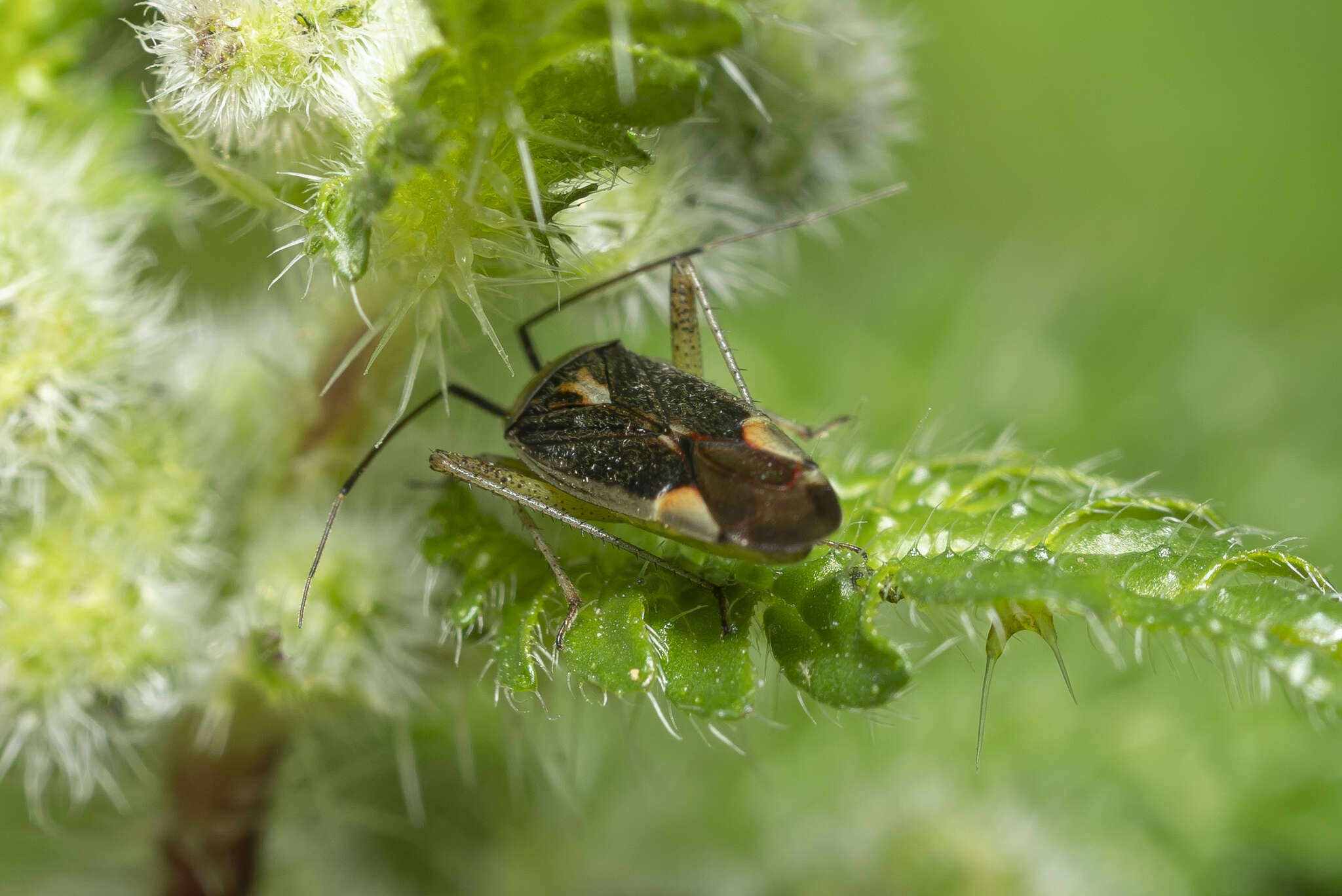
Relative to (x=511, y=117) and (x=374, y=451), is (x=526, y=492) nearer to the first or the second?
(x=374, y=451)

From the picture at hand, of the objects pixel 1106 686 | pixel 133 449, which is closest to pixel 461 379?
pixel 133 449

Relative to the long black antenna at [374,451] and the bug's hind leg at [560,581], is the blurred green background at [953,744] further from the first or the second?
the long black antenna at [374,451]

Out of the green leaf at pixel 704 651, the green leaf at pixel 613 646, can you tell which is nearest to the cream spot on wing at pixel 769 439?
the green leaf at pixel 704 651

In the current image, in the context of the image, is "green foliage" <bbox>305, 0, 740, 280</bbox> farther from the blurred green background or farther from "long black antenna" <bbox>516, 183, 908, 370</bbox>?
the blurred green background

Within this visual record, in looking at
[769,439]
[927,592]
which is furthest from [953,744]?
[927,592]

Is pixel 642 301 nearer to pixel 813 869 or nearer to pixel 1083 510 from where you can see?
pixel 1083 510

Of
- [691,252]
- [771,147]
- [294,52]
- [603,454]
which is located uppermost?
[294,52]

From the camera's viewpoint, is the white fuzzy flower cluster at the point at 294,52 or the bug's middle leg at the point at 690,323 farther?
the bug's middle leg at the point at 690,323

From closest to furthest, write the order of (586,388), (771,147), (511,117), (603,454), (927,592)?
(511,117), (927,592), (603,454), (586,388), (771,147)
